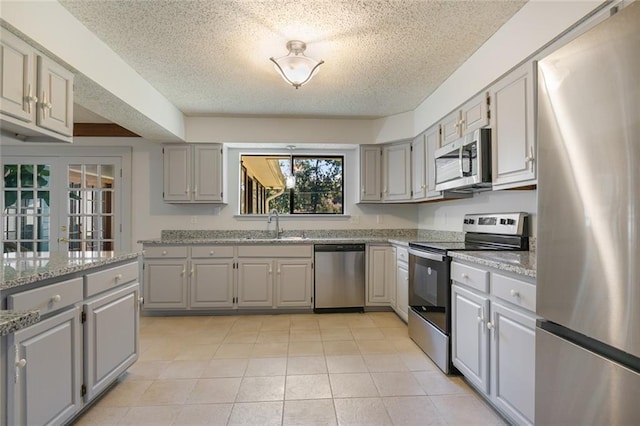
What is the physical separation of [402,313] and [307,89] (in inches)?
98.8

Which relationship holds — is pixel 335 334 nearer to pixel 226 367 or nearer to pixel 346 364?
pixel 346 364

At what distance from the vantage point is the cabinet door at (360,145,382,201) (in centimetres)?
414

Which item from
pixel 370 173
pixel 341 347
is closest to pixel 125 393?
pixel 341 347

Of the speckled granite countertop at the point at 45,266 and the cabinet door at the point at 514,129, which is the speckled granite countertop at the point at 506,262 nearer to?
the cabinet door at the point at 514,129

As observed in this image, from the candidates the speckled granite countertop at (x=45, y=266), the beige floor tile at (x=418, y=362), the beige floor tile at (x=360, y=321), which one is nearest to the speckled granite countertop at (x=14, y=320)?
the speckled granite countertop at (x=45, y=266)

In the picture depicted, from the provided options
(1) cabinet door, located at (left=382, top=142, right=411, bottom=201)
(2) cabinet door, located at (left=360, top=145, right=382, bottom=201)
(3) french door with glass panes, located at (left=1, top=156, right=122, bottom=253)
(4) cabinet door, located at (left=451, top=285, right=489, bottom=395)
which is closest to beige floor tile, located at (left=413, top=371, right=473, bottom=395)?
(4) cabinet door, located at (left=451, top=285, right=489, bottom=395)

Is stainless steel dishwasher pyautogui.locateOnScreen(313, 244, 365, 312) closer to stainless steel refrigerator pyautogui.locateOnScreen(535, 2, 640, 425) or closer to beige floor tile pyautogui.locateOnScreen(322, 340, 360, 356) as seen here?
beige floor tile pyautogui.locateOnScreen(322, 340, 360, 356)

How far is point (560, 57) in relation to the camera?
113 cm

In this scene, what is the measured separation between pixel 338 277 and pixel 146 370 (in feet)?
6.92

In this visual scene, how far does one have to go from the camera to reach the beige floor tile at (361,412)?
1791mm

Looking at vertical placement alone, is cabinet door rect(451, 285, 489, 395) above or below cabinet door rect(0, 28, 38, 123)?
below

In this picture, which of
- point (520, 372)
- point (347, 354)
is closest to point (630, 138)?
point (520, 372)

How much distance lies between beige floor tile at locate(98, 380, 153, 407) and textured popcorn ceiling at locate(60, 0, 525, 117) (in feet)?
7.85

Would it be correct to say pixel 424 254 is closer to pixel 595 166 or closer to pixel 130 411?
pixel 595 166
